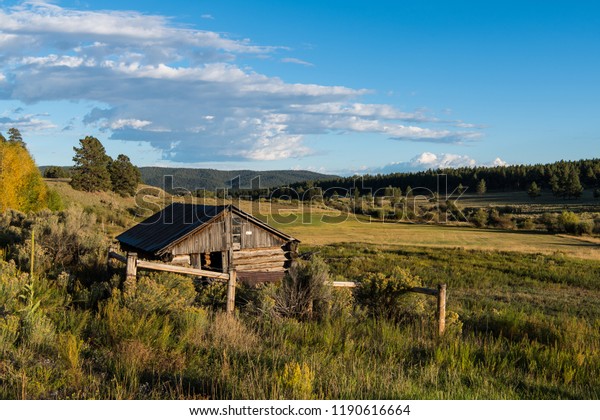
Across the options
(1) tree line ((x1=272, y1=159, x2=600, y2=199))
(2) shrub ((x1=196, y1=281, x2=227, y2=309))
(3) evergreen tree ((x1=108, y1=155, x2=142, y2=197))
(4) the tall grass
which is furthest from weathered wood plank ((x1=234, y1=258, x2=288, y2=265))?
(1) tree line ((x1=272, y1=159, x2=600, y2=199))

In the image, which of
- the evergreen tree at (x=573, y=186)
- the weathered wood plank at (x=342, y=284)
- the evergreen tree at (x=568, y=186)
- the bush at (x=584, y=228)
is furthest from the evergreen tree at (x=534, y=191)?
the weathered wood plank at (x=342, y=284)

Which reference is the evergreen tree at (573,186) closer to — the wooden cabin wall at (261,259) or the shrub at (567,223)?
the shrub at (567,223)

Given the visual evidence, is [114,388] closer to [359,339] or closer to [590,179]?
[359,339]

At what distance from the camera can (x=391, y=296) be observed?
34.6ft

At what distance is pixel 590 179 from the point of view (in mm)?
126375

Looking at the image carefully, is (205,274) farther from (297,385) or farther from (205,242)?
(205,242)

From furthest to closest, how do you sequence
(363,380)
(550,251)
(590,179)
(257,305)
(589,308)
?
(590,179) < (550,251) < (589,308) < (257,305) < (363,380)

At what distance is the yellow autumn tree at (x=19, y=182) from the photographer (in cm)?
4134

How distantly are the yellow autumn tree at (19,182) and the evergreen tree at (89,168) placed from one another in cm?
2661

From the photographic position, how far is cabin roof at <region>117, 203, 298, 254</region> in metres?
21.0

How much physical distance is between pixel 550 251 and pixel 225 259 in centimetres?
3438

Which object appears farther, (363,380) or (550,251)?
(550,251)

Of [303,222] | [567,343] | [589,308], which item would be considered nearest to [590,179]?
[303,222]

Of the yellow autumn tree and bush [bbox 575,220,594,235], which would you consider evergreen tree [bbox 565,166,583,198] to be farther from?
the yellow autumn tree
